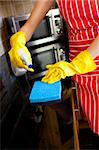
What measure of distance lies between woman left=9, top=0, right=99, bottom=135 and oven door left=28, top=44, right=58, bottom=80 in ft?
1.64

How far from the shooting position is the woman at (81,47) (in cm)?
91

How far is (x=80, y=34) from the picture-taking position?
1104mm

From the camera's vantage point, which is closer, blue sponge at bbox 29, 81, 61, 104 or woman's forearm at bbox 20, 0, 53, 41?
blue sponge at bbox 29, 81, 61, 104

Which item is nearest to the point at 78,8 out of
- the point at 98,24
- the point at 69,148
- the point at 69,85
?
the point at 98,24

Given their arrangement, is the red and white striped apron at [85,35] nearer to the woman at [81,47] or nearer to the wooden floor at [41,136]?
the woman at [81,47]

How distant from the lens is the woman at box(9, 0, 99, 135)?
91 centimetres

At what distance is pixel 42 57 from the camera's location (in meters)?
1.70

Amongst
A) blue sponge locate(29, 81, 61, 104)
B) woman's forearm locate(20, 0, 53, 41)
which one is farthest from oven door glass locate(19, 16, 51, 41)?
blue sponge locate(29, 81, 61, 104)

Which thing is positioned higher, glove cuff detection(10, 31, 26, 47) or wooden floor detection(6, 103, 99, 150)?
glove cuff detection(10, 31, 26, 47)

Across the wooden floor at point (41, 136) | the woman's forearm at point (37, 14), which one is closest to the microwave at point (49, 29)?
the woman's forearm at point (37, 14)

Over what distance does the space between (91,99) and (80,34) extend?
1.23 ft

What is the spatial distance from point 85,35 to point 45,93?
399mm

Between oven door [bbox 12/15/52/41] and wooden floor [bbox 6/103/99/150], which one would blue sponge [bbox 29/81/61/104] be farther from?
oven door [bbox 12/15/52/41]

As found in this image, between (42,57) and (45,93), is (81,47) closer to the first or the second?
(45,93)
